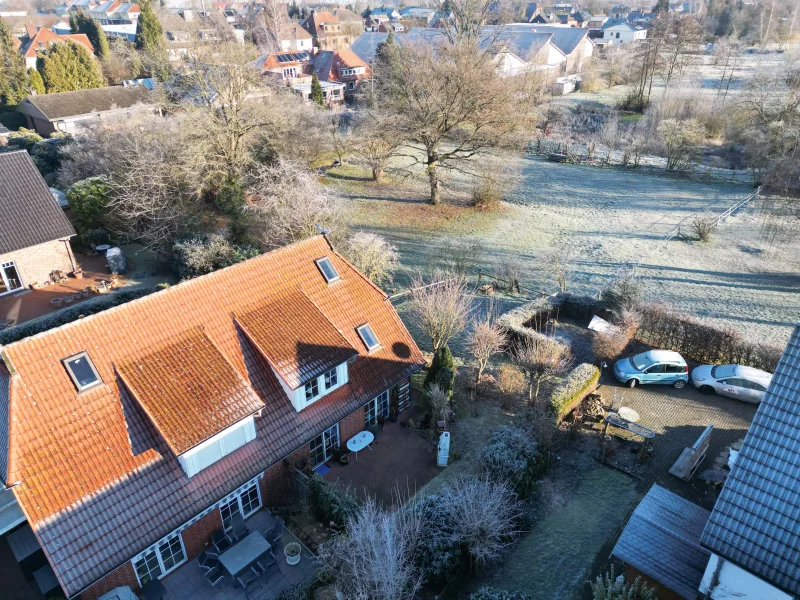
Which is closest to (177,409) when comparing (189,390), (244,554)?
(189,390)

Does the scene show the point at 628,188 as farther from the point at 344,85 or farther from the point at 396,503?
the point at 344,85

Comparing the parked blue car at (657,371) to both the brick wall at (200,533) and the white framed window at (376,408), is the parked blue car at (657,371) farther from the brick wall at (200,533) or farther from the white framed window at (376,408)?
the brick wall at (200,533)

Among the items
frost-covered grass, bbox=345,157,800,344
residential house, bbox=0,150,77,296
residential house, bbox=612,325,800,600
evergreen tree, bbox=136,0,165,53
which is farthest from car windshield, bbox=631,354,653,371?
evergreen tree, bbox=136,0,165,53

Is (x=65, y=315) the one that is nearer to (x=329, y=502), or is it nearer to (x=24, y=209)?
(x=24, y=209)

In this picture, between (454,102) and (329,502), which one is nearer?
(329,502)

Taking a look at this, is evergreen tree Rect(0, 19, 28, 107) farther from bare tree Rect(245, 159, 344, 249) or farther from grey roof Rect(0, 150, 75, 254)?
bare tree Rect(245, 159, 344, 249)
